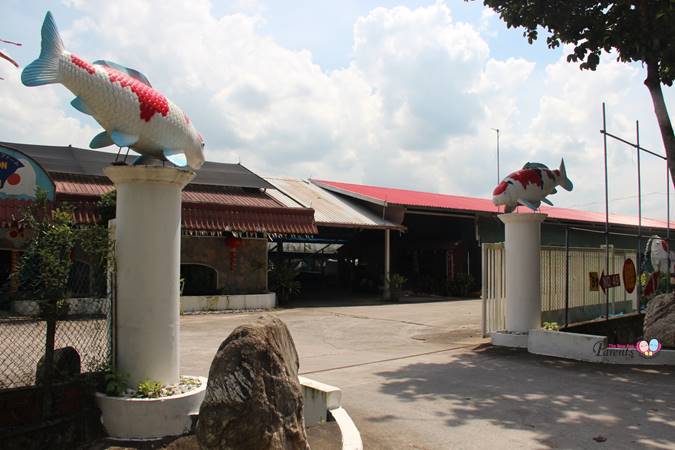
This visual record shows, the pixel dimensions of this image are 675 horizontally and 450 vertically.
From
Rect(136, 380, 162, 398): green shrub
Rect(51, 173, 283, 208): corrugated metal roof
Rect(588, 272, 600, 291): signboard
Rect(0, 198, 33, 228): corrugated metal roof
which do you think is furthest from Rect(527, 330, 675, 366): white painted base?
Rect(0, 198, 33, 228): corrugated metal roof

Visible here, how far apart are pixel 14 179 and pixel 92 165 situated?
472 cm

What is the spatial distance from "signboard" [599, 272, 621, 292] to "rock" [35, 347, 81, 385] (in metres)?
9.90

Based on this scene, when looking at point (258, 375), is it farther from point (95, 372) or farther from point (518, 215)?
point (518, 215)

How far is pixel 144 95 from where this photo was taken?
5215 mm

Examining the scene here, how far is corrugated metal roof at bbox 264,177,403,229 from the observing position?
2062cm

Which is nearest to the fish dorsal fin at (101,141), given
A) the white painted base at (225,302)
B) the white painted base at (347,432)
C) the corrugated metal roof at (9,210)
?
the white painted base at (347,432)

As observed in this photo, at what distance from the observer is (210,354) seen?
9750 millimetres

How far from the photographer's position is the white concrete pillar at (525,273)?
33.5ft

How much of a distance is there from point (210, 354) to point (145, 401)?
16.2 ft

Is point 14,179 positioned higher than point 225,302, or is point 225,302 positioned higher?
point 14,179

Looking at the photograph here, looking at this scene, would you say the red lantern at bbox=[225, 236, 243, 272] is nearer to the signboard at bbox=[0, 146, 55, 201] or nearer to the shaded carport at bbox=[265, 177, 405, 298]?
the shaded carport at bbox=[265, 177, 405, 298]

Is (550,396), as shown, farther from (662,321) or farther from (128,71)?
(128,71)

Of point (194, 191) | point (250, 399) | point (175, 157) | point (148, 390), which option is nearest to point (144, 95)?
point (175, 157)

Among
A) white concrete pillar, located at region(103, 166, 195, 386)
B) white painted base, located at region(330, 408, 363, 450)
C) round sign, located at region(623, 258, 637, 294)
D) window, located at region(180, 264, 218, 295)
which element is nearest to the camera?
white painted base, located at region(330, 408, 363, 450)
